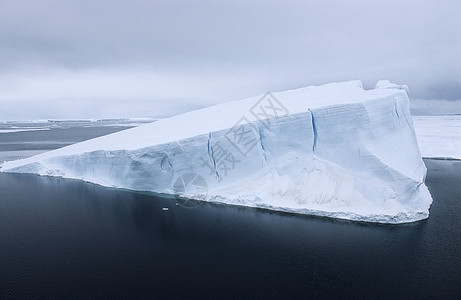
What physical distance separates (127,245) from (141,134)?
9.83 m

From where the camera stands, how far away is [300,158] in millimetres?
12953

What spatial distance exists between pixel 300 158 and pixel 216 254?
20.0ft

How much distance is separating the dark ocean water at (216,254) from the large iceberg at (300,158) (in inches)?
35.0

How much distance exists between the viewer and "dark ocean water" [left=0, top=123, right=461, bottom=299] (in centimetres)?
740

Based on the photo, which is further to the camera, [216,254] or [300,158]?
[300,158]

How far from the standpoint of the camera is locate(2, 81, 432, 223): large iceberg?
37.6ft

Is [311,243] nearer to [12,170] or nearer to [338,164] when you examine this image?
[338,164]

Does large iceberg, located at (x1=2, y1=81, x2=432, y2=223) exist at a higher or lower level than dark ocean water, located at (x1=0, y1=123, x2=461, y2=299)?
higher

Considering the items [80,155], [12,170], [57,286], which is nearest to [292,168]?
[57,286]

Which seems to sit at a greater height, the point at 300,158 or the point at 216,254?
the point at 300,158

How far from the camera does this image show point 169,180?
14.9 metres

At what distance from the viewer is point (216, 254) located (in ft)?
29.7

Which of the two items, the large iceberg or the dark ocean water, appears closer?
the dark ocean water

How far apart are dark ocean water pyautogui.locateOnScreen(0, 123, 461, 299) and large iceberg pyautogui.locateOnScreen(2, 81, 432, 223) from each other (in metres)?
0.89
